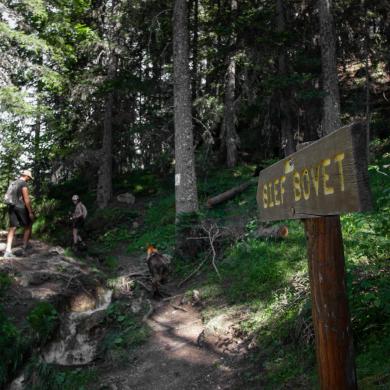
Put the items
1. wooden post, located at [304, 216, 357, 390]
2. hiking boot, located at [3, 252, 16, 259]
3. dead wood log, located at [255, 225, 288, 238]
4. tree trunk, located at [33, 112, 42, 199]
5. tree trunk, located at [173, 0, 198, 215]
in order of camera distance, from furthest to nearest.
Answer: tree trunk, located at [33, 112, 42, 199], tree trunk, located at [173, 0, 198, 215], hiking boot, located at [3, 252, 16, 259], dead wood log, located at [255, 225, 288, 238], wooden post, located at [304, 216, 357, 390]

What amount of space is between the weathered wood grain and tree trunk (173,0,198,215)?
26.5 feet

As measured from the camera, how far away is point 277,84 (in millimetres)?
14727

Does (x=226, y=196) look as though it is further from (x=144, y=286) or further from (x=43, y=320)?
(x=43, y=320)

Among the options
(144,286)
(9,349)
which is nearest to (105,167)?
(144,286)

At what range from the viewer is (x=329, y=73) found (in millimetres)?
13406

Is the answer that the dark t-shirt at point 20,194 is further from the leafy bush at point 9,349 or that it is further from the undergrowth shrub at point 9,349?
the leafy bush at point 9,349

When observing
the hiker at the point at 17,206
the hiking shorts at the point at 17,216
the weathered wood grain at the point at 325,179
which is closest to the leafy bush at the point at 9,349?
the hiker at the point at 17,206

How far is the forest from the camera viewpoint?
552 cm

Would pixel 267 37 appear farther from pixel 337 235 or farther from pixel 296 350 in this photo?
pixel 337 235

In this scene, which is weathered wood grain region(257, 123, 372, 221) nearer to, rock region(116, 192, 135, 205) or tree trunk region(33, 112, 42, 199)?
tree trunk region(33, 112, 42, 199)

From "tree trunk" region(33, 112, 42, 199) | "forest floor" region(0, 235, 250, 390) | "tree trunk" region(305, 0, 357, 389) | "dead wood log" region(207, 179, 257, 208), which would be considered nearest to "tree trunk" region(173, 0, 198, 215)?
"forest floor" region(0, 235, 250, 390)

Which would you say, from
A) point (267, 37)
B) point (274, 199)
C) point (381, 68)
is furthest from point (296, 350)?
point (381, 68)

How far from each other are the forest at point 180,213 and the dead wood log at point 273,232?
64 millimetres

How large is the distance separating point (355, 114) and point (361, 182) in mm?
17398
